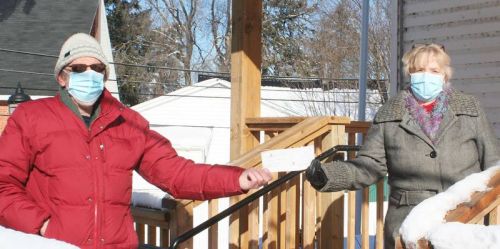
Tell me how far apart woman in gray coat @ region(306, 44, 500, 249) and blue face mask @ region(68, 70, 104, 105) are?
3.26 feet

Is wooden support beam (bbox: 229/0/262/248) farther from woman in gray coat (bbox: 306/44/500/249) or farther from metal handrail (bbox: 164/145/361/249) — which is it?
woman in gray coat (bbox: 306/44/500/249)

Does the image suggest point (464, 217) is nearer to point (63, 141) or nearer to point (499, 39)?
point (63, 141)

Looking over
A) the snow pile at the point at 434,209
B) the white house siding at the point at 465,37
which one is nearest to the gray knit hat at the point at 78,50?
the snow pile at the point at 434,209

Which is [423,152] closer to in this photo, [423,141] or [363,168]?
[423,141]

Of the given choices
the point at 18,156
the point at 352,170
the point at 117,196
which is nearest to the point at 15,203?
the point at 18,156

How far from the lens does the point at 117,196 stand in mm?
2783

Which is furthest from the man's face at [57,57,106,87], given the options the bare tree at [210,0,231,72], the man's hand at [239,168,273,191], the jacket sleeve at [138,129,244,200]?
the bare tree at [210,0,231,72]

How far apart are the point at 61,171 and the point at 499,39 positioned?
519 cm

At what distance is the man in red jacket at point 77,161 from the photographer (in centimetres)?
267

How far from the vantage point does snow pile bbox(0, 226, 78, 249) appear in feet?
7.17

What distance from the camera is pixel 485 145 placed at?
9.84 ft

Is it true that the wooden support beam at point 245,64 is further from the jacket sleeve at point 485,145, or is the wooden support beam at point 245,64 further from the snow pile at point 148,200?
the jacket sleeve at point 485,145

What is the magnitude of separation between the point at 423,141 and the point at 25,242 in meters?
1.66

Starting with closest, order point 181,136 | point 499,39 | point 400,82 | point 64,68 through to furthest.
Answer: point 64,68 < point 499,39 < point 400,82 < point 181,136
